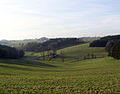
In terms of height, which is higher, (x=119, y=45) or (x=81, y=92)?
(x=119, y=45)

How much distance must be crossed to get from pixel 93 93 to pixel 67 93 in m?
2.67

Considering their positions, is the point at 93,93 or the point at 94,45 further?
the point at 94,45

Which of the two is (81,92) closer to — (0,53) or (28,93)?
(28,93)

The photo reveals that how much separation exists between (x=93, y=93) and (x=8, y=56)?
295ft

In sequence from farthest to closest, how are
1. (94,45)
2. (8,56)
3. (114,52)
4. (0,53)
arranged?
(94,45), (8,56), (0,53), (114,52)

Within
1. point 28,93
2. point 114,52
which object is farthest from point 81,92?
point 114,52

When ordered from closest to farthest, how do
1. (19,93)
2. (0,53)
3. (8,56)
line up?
(19,93) → (0,53) → (8,56)

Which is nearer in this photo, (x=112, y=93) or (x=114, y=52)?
(x=112, y=93)

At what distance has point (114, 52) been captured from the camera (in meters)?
71.1

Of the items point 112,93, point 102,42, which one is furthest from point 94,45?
point 112,93

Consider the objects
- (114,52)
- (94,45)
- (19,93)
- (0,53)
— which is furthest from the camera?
(94,45)

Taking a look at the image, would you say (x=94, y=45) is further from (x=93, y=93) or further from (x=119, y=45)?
(x=93, y=93)

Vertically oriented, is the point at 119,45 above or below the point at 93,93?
above

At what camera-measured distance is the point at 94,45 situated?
7087 inches
